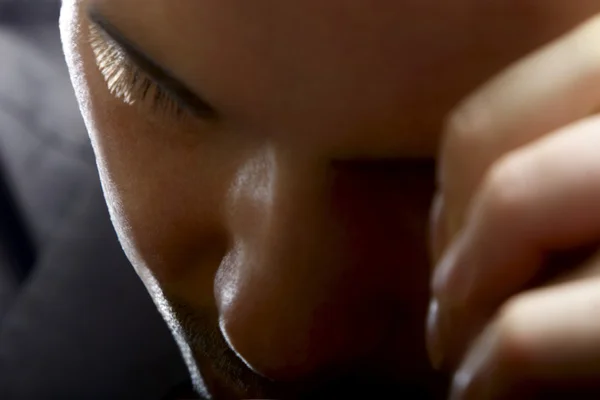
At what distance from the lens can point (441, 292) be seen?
29 centimetres

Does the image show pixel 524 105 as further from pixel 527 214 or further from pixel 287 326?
pixel 287 326

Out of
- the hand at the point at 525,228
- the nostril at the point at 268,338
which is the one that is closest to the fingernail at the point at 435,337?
the hand at the point at 525,228

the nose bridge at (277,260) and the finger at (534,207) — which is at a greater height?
the finger at (534,207)

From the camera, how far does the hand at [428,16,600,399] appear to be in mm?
243

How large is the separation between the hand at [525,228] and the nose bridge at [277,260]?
0.10 m

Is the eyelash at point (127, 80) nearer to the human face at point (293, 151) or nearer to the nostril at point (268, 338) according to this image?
the human face at point (293, 151)

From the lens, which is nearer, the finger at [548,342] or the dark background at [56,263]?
the finger at [548,342]

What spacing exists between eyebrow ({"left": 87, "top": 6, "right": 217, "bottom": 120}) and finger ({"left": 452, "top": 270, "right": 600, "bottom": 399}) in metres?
0.20

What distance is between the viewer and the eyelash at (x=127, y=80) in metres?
0.42

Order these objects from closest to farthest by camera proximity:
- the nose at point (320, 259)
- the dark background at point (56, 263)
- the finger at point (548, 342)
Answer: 1. the finger at point (548, 342)
2. the nose at point (320, 259)
3. the dark background at point (56, 263)

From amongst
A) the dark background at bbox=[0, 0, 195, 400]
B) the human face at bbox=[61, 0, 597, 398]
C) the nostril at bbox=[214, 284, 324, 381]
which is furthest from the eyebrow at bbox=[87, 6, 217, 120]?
the dark background at bbox=[0, 0, 195, 400]

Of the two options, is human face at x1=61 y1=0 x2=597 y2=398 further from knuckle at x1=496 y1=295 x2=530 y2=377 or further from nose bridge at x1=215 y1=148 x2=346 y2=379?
knuckle at x1=496 y1=295 x2=530 y2=377

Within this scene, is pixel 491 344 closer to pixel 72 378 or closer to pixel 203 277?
pixel 203 277

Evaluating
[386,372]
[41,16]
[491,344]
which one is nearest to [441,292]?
[491,344]
